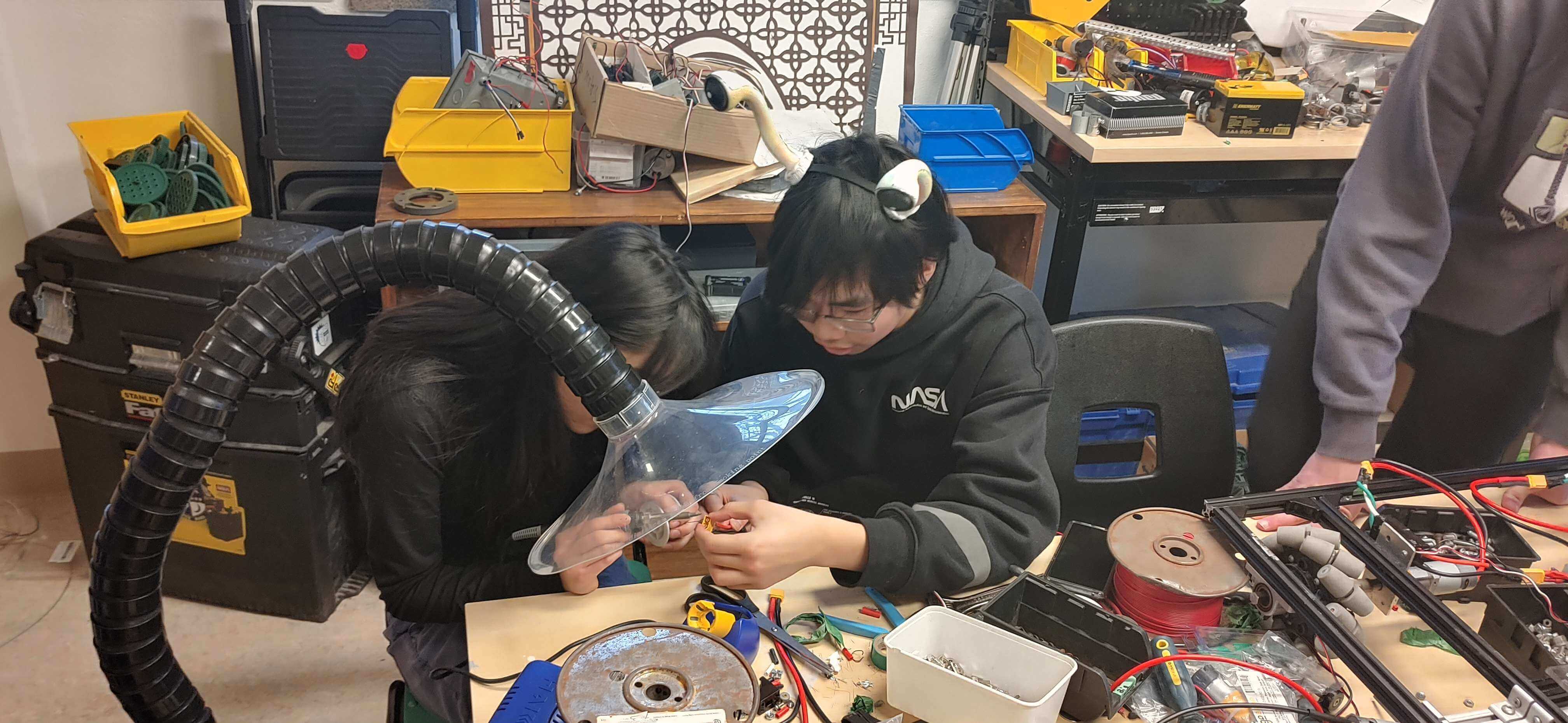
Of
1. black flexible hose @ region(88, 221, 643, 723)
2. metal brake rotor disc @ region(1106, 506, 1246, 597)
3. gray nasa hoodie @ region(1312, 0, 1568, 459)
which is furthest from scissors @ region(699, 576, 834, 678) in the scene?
gray nasa hoodie @ region(1312, 0, 1568, 459)

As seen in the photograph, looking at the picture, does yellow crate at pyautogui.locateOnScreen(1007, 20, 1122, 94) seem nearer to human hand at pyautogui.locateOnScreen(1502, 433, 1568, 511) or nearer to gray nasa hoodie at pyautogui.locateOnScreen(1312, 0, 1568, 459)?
gray nasa hoodie at pyautogui.locateOnScreen(1312, 0, 1568, 459)

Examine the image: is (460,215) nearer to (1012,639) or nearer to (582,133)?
(582,133)

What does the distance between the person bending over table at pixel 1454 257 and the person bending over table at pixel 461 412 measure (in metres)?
0.88

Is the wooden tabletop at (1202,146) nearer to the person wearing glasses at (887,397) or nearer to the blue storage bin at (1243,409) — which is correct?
the blue storage bin at (1243,409)

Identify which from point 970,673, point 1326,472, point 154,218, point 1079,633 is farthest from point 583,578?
point 154,218

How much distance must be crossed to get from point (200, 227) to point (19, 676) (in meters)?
0.91

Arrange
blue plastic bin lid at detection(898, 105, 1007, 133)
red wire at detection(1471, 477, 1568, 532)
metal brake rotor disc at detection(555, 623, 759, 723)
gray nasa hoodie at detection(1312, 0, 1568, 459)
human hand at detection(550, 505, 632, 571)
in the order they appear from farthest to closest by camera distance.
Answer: blue plastic bin lid at detection(898, 105, 1007, 133) → gray nasa hoodie at detection(1312, 0, 1568, 459) → red wire at detection(1471, 477, 1568, 532) → metal brake rotor disc at detection(555, 623, 759, 723) → human hand at detection(550, 505, 632, 571)

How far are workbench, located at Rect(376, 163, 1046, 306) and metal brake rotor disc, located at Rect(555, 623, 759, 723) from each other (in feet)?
3.40

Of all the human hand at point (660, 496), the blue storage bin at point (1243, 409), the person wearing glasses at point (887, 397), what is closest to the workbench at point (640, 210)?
the person wearing glasses at point (887, 397)

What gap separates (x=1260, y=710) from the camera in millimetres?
961

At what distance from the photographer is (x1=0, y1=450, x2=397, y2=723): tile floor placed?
190cm

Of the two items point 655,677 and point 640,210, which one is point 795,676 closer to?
point 655,677

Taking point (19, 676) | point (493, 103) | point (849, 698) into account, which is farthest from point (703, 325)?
point (19, 676)

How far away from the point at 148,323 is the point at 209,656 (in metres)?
0.65
